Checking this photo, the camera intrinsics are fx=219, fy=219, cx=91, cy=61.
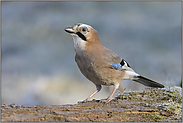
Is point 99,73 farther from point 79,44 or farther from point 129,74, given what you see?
point 129,74

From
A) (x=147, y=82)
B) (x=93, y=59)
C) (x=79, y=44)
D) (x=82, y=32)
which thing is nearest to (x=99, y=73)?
(x=93, y=59)

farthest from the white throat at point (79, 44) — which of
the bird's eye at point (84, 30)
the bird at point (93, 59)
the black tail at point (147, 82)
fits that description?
the black tail at point (147, 82)

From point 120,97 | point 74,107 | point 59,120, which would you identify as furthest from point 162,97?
point 59,120

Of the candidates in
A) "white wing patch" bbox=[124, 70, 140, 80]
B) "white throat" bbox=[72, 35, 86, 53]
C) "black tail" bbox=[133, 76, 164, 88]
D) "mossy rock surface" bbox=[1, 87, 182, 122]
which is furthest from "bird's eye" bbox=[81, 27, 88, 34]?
"black tail" bbox=[133, 76, 164, 88]

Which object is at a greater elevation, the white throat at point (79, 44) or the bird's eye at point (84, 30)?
the bird's eye at point (84, 30)

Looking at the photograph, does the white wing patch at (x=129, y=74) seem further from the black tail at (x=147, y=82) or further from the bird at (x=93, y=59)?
the bird at (x=93, y=59)

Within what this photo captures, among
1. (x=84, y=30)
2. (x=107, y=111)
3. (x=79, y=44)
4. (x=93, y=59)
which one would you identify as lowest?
(x=107, y=111)

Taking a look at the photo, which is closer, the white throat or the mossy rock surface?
the mossy rock surface

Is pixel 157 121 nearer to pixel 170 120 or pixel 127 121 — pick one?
pixel 170 120

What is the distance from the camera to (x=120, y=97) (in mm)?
4828

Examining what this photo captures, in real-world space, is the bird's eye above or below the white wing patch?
above

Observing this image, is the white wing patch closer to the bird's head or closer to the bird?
the bird

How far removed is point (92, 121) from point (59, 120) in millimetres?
555

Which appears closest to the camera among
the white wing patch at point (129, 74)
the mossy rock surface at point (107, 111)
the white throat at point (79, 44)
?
the mossy rock surface at point (107, 111)
